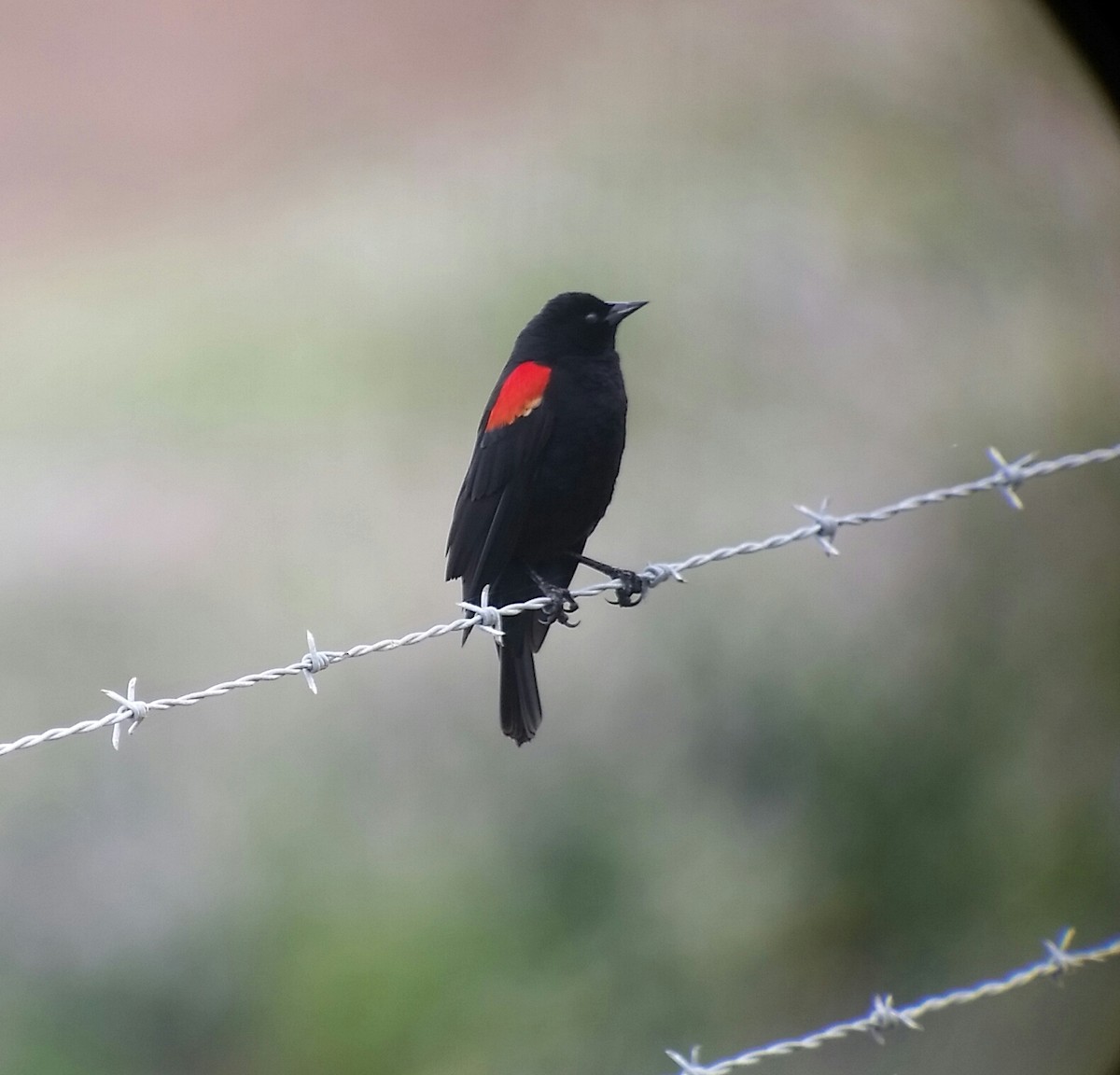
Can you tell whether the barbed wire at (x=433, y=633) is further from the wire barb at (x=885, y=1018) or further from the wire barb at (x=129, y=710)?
the wire barb at (x=885, y=1018)

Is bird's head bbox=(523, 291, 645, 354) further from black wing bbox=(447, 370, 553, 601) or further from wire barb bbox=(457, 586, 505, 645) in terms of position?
wire barb bbox=(457, 586, 505, 645)

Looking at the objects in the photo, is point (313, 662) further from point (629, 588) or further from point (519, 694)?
point (629, 588)

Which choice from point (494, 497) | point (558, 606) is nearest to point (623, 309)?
point (494, 497)

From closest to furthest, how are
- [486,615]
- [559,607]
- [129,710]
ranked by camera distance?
[129,710]
[486,615]
[559,607]

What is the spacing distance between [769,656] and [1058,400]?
0.66m

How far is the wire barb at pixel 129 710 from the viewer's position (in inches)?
57.0

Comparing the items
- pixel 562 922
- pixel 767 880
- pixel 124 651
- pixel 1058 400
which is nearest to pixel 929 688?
pixel 767 880

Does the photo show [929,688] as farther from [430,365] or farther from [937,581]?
[430,365]

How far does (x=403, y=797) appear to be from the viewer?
5.36ft

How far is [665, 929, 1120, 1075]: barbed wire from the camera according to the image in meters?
1.60

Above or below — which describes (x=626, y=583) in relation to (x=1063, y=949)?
above

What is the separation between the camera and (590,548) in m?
1.78

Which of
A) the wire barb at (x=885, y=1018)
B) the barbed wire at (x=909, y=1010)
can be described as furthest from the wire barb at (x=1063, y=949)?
the wire barb at (x=885, y=1018)

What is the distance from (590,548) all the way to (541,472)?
0.49 feet
